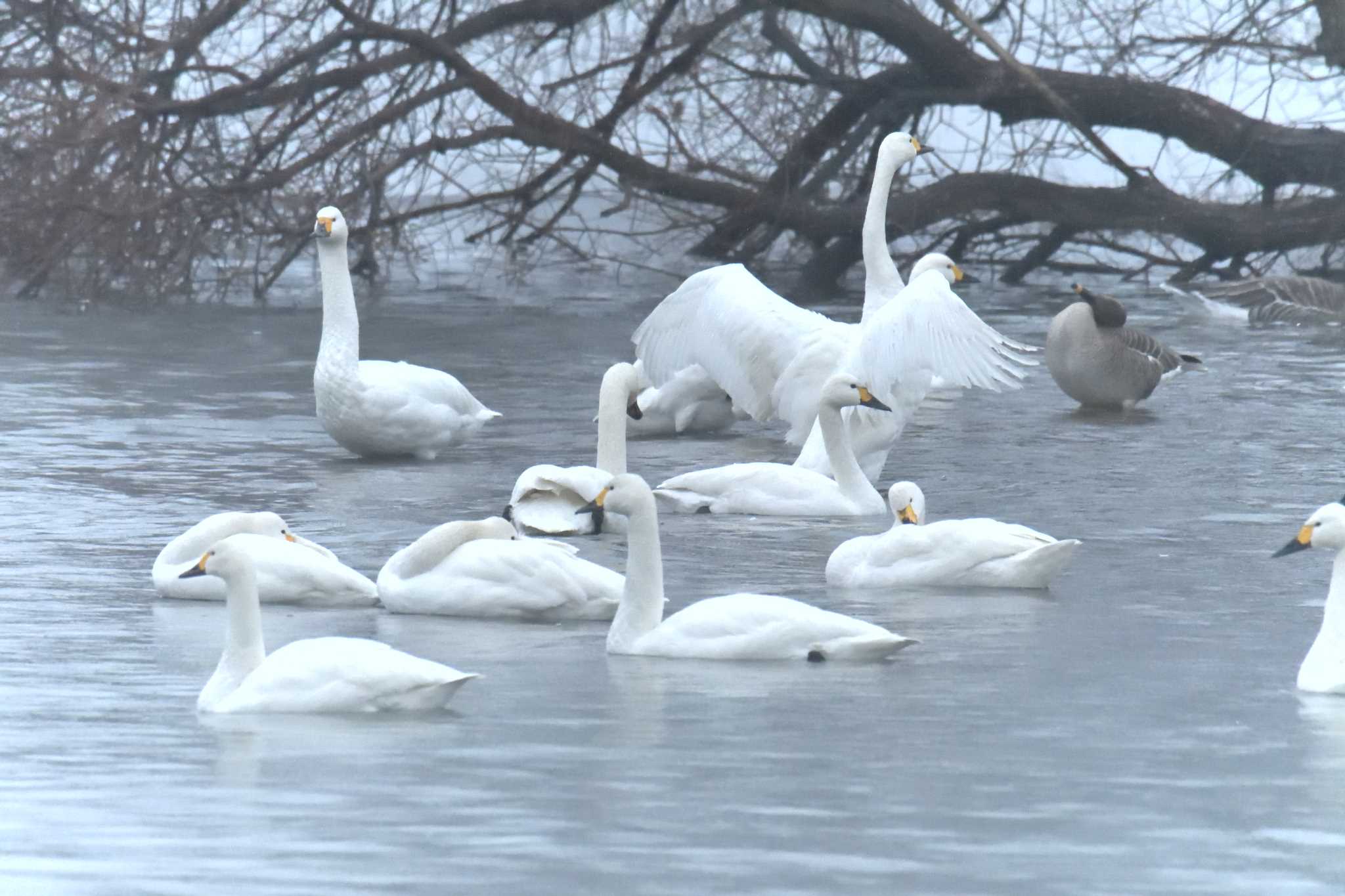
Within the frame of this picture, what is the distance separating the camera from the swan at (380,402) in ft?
36.5

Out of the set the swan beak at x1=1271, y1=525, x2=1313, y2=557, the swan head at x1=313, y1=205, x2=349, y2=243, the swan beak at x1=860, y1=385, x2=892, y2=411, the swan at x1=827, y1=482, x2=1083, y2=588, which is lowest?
the swan at x1=827, y1=482, x2=1083, y2=588

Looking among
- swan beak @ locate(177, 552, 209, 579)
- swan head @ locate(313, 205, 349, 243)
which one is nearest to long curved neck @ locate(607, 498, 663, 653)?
swan beak @ locate(177, 552, 209, 579)

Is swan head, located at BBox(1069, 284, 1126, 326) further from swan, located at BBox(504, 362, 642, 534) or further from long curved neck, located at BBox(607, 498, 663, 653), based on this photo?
long curved neck, located at BBox(607, 498, 663, 653)

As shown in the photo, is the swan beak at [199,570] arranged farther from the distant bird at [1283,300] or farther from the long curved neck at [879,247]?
the distant bird at [1283,300]

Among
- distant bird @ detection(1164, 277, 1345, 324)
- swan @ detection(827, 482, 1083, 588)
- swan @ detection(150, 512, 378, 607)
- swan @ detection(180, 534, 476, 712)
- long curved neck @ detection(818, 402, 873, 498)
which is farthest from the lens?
distant bird @ detection(1164, 277, 1345, 324)

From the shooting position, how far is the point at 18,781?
5254 mm

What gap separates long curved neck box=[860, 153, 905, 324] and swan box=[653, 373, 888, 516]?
3136mm

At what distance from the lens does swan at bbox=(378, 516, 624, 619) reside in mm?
7336

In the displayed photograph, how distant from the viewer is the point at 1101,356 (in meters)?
13.9

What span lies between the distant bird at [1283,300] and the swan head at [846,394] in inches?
405

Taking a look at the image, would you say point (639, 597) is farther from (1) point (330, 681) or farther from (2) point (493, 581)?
(1) point (330, 681)

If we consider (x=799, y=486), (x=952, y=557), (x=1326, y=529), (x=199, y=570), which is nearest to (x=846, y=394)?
(x=799, y=486)

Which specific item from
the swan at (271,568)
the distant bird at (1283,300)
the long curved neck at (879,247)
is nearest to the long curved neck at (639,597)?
the swan at (271,568)

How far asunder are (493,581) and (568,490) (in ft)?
5.66
